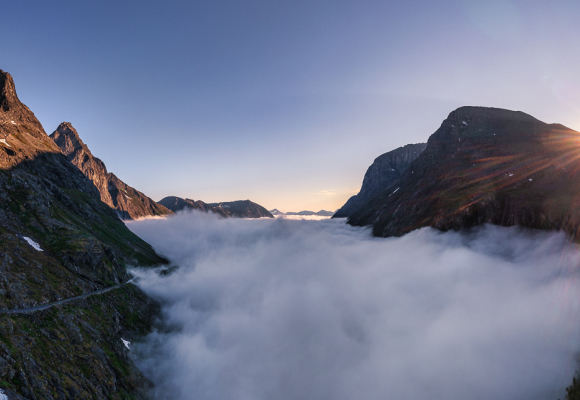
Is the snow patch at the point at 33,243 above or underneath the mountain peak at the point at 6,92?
underneath

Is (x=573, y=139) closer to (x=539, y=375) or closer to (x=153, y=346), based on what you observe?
(x=539, y=375)

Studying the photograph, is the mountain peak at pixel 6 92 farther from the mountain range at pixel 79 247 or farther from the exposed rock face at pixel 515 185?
the exposed rock face at pixel 515 185

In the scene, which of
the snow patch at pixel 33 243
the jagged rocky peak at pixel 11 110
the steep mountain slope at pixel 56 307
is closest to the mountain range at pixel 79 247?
the steep mountain slope at pixel 56 307

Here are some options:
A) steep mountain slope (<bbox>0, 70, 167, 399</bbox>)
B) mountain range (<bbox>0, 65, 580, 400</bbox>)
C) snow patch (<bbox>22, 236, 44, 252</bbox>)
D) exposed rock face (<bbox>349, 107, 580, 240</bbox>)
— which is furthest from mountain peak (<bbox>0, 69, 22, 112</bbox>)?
exposed rock face (<bbox>349, 107, 580, 240</bbox>)

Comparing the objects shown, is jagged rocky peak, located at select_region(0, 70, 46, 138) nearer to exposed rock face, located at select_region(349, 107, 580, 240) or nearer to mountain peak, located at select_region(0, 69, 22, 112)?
mountain peak, located at select_region(0, 69, 22, 112)

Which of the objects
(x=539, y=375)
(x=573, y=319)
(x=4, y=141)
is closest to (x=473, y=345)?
(x=539, y=375)

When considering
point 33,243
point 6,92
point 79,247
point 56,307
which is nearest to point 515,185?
point 56,307

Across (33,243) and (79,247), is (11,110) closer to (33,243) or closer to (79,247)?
(79,247)

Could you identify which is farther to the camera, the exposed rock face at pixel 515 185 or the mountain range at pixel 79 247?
the exposed rock face at pixel 515 185

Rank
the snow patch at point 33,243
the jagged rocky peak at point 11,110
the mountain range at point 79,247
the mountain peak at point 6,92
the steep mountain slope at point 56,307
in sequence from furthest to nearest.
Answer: the mountain peak at point 6,92, the jagged rocky peak at point 11,110, the snow patch at point 33,243, the mountain range at point 79,247, the steep mountain slope at point 56,307
